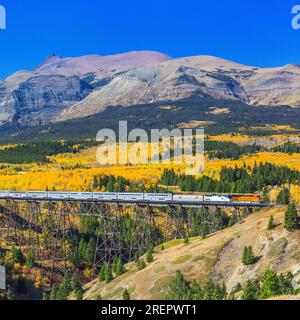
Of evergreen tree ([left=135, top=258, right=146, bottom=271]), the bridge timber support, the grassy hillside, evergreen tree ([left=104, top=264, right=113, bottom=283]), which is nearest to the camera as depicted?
the grassy hillside

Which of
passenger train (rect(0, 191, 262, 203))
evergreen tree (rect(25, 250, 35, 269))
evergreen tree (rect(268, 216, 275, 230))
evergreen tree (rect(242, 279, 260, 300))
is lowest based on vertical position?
evergreen tree (rect(25, 250, 35, 269))

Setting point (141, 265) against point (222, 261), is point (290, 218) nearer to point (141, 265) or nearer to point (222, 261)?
point (222, 261)

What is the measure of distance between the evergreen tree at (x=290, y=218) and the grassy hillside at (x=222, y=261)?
696 mm

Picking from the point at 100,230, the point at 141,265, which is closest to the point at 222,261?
the point at 141,265

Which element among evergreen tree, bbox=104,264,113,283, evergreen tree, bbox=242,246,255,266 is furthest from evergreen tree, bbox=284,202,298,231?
evergreen tree, bbox=104,264,113,283

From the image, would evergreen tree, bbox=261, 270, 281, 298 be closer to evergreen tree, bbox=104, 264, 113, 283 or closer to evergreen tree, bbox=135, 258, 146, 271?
evergreen tree, bbox=135, 258, 146, 271

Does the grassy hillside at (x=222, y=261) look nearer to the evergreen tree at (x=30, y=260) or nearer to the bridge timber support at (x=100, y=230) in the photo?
the bridge timber support at (x=100, y=230)

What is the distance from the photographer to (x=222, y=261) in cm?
5703

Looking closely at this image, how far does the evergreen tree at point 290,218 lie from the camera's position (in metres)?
54.6

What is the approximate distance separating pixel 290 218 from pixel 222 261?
924 centimetres

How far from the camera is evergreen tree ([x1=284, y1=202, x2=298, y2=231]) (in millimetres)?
54562

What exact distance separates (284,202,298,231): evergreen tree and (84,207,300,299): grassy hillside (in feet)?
2.28
